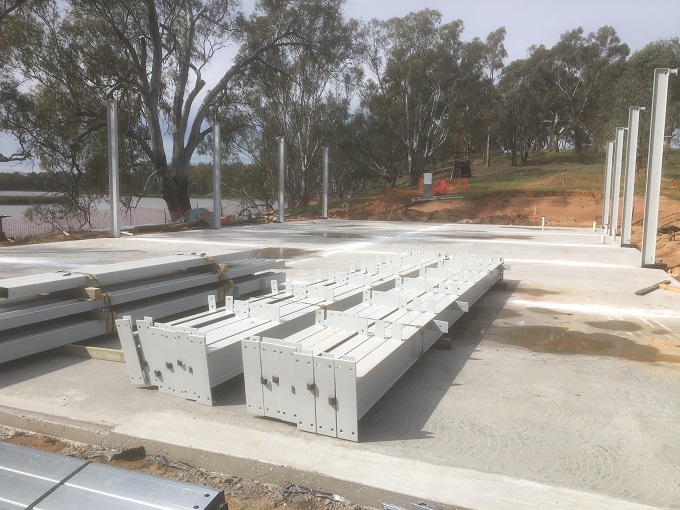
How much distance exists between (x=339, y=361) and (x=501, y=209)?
3058cm

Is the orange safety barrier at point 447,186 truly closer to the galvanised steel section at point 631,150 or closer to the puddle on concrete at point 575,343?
the galvanised steel section at point 631,150

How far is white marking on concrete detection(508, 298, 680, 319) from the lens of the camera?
22.8 ft

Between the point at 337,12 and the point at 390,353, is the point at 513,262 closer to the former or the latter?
the point at 390,353

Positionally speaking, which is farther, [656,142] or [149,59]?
[149,59]

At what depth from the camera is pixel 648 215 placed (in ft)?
33.8

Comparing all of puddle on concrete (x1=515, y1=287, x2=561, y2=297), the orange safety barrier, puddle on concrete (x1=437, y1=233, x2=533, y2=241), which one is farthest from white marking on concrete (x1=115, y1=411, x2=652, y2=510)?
the orange safety barrier

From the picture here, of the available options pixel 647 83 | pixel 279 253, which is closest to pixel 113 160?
pixel 279 253

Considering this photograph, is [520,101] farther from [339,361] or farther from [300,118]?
[339,361]

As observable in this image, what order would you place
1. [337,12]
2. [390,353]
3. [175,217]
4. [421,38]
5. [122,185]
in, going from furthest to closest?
[421,38]
[337,12]
[122,185]
[175,217]
[390,353]

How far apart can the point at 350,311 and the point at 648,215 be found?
7777mm

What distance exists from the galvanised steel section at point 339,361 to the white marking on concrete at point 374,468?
19 cm

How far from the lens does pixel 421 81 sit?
139 feet

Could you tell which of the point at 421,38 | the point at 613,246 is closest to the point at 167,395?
the point at 613,246

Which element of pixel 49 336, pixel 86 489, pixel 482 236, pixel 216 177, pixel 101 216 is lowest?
pixel 482 236
